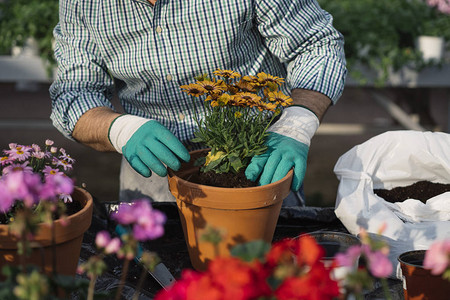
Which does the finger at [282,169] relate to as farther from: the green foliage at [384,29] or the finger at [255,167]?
the green foliage at [384,29]

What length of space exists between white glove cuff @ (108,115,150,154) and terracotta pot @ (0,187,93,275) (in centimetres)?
37

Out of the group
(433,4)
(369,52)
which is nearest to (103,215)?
(369,52)

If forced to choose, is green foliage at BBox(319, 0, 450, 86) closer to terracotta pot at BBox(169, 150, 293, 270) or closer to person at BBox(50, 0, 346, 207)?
person at BBox(50, 0, 346, 207)

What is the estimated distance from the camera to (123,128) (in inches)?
52.5

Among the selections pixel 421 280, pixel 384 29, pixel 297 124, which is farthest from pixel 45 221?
pixel 384 29

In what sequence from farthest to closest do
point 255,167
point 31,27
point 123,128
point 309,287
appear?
point 31,27 < point 123,128 < point 255,167 < point 309,287

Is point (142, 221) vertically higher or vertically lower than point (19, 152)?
higher

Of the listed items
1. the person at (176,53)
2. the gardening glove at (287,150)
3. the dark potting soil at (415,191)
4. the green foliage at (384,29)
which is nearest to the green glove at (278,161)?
the gardening glove at (287,150)

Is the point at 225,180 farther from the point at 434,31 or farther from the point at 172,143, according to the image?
the point at 434,31

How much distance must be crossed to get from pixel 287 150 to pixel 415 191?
42 cm

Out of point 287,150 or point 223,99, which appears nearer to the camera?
point 223,99

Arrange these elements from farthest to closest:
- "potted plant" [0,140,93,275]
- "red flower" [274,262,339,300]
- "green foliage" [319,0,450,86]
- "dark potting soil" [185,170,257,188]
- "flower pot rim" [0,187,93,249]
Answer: "green foliage" [319,0,450,86], "dark potting soil" [185,170,257,188], "flower pot rim" [0,187,93,249], "potted plant" [0,140,93,275], "red flower" [274,262,339,300]

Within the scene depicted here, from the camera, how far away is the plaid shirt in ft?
5.01

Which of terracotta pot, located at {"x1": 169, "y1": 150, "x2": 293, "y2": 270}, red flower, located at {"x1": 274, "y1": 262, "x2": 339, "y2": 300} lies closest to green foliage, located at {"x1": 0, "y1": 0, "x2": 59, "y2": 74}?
terracotta pot, located at {"x1": 169, "y1": 150, "x2": 293, "y2": 270}
